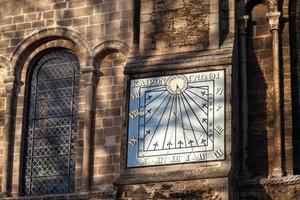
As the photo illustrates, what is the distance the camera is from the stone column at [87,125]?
20.0 m

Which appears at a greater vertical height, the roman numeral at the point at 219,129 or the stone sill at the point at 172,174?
the roman numeral at the point at 219,129

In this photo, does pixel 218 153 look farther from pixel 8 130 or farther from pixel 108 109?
pixel 8 130

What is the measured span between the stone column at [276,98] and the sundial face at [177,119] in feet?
3.70

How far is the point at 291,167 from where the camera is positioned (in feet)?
61.5

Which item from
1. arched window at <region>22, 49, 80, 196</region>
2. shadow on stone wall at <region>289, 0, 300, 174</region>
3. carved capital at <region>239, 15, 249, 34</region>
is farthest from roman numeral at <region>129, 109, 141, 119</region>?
shadow on stone wall at <region>289, 0, 300, 174</region>

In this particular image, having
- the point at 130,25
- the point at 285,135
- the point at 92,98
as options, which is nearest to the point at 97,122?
the point at 92,98

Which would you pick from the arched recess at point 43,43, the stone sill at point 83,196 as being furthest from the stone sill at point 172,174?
the arched recess at point 43,43

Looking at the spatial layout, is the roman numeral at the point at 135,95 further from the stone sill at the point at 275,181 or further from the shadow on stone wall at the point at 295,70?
the shadow on stone wall at the point at 295,70

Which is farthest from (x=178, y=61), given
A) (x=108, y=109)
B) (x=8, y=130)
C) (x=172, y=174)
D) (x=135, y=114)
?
(x=8, y=130)

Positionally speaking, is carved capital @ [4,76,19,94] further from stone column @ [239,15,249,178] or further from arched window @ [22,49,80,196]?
stone column @ [239,15,249,178]

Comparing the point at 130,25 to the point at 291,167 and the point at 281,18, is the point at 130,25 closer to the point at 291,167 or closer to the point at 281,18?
the point at 281,18

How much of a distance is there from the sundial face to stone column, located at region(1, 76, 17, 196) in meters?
3.05

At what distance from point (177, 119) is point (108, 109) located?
2.13m

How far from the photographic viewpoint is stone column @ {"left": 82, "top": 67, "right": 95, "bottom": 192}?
20.0 metres
